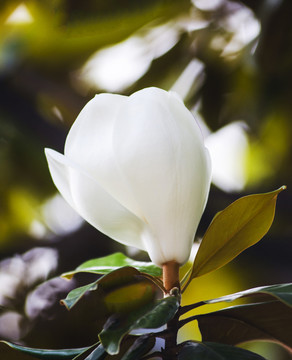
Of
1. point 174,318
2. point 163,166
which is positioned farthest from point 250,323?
point 163,166

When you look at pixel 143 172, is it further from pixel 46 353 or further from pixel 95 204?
pixel 46 353

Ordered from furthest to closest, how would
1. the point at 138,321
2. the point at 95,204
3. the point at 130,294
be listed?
the point at 130,294 → the point at 95,204 → the point at 138,321

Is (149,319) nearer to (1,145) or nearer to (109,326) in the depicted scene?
(109,326)

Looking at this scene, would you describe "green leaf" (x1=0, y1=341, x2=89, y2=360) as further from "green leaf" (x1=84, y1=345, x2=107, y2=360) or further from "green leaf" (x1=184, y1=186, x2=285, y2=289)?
"green leaf" (x1=184, y1=186, x2=285, y2=289)

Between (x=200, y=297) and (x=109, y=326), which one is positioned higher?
(x=109, y=326)

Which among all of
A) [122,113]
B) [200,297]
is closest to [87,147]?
[122,113]

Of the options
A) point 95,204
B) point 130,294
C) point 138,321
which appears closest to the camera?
point 138,321
